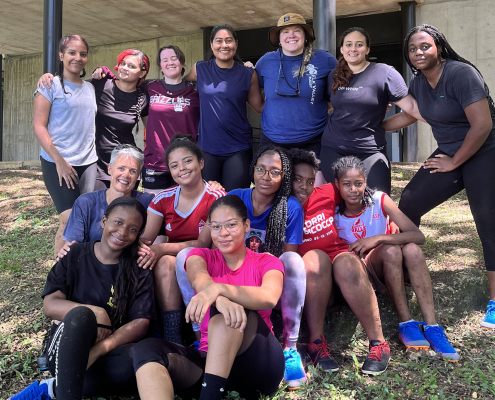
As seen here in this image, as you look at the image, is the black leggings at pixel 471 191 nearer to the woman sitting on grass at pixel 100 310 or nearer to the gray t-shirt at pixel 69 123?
the woman sitting on grass at pixel 100 310

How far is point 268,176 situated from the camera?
10.2 feet

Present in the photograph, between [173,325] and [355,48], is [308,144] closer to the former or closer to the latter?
[355,48]

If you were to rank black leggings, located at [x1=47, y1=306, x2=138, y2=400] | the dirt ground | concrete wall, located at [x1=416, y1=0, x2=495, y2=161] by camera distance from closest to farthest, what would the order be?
A: black leggings, located at [x1=47, y1=306, x2=138, y2=400]
the dirt ground
concrete wall, located at [x1=416, y1=0, x2=495, y2=161]

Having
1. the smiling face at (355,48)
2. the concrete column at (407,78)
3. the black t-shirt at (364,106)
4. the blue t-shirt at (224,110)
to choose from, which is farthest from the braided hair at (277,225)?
the concrete column at (407,78)

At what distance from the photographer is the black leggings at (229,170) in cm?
386

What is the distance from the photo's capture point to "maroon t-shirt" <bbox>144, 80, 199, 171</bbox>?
409 centimetres

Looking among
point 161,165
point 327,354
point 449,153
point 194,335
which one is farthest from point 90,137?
point 449,153

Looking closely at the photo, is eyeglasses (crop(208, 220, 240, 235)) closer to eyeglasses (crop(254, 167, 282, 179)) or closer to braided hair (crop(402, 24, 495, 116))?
eyeglasses (crop(254, 167, 282, 179))

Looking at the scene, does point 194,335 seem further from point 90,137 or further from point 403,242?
point 90,137

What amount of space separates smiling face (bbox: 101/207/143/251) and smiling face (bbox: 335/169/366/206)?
4.38 ft

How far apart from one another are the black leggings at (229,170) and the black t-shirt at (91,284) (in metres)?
1.32

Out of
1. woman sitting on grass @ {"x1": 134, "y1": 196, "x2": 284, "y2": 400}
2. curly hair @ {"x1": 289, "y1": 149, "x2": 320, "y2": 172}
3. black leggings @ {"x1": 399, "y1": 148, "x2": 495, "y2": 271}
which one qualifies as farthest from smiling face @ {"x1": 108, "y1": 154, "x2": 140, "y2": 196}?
black leggings @ {"x1": 399, "y1": 148, "x2": 495, "y2": 271}

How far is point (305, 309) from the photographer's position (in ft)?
9.84

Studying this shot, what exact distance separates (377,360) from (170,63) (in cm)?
274
